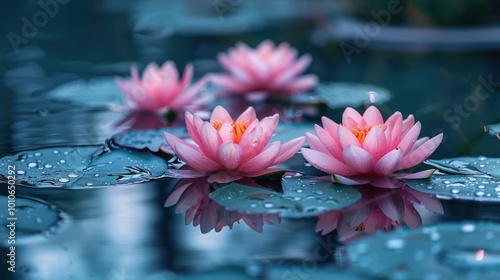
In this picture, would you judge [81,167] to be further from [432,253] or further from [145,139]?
[432,253]

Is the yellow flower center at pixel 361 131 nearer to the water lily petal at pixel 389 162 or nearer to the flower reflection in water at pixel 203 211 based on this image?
the water lily petal at pixel 389 162

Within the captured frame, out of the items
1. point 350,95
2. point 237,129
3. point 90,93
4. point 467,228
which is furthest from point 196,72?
point 467,228

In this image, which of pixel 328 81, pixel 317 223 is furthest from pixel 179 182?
pixel 328 81

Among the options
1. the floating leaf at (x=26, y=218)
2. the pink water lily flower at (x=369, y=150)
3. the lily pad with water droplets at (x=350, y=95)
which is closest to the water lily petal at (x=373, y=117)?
the pink water lily flower at (x=369, y=150)

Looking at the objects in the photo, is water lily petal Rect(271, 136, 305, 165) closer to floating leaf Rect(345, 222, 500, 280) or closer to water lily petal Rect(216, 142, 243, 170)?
water lily petal Rect(216, 142, 243, 170)

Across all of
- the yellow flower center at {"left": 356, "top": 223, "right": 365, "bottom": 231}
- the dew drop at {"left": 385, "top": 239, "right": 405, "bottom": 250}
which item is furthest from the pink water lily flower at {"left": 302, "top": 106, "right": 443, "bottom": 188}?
the dew drop at {"left": 385, "top": 239, "right": 405, "bottom": 250}

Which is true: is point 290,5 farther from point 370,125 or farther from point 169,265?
point 169,265
